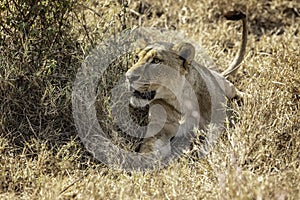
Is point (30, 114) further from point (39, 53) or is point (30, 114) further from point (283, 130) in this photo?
point (283, 130)

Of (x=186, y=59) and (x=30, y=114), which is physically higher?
(x=186, y=59)

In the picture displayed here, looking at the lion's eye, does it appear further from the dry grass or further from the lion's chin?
the dry grass

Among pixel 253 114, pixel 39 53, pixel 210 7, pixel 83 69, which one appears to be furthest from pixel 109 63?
pixel 210 7

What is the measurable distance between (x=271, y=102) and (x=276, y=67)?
24.3 inches

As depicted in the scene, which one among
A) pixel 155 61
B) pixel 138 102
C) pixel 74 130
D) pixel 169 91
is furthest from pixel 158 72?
pixel 74 130

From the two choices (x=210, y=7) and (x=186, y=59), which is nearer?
(x=186, y=59)

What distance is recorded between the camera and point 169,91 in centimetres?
443

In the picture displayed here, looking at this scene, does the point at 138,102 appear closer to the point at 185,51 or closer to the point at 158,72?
the point at 158,72

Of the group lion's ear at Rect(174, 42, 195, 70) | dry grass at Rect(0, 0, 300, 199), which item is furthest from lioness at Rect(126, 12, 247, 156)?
dry grass at Rect(0, 0, 300, 199)

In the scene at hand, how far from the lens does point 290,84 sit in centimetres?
474

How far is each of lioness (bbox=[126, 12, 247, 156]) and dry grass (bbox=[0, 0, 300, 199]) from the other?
0.27 metres

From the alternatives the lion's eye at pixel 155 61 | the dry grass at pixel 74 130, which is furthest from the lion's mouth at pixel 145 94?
the dry grass at pixel 74 130

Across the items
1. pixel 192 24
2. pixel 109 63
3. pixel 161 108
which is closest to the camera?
pixel 161 108

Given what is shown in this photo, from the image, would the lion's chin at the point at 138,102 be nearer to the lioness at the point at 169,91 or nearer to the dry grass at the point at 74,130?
the lioness at the point at 169,91
